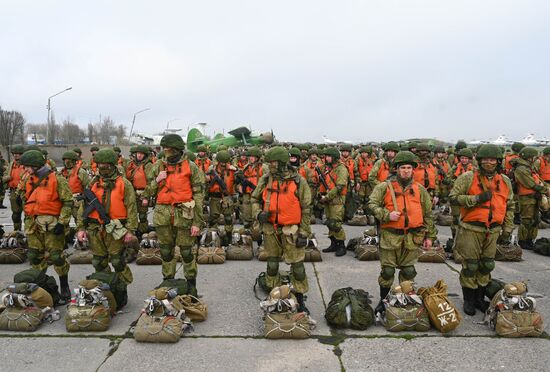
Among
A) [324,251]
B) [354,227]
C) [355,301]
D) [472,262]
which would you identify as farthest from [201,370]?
[354,227]

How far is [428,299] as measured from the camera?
4.79 metres

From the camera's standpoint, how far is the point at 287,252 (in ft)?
17.2

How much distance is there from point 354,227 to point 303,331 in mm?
7043

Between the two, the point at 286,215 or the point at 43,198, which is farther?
the point at 43,198

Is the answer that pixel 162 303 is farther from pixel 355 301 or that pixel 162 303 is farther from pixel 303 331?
pixel 355 301

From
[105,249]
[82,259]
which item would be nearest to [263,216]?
[105,249]

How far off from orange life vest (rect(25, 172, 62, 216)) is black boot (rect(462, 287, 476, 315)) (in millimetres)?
5935

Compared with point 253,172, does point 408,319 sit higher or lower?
lower

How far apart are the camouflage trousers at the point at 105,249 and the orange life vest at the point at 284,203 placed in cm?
217

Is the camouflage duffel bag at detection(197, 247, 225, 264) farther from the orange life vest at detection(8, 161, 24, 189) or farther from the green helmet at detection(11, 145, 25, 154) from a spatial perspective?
the orange life vest at detection(8, 161, 24, 189)

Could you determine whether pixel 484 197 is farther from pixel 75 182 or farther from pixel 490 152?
pixel 75 182

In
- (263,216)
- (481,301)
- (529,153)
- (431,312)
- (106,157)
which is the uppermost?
(529,153)

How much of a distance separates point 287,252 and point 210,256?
9.39ft

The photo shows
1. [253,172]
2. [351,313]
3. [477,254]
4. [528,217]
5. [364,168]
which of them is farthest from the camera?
[364,168]
